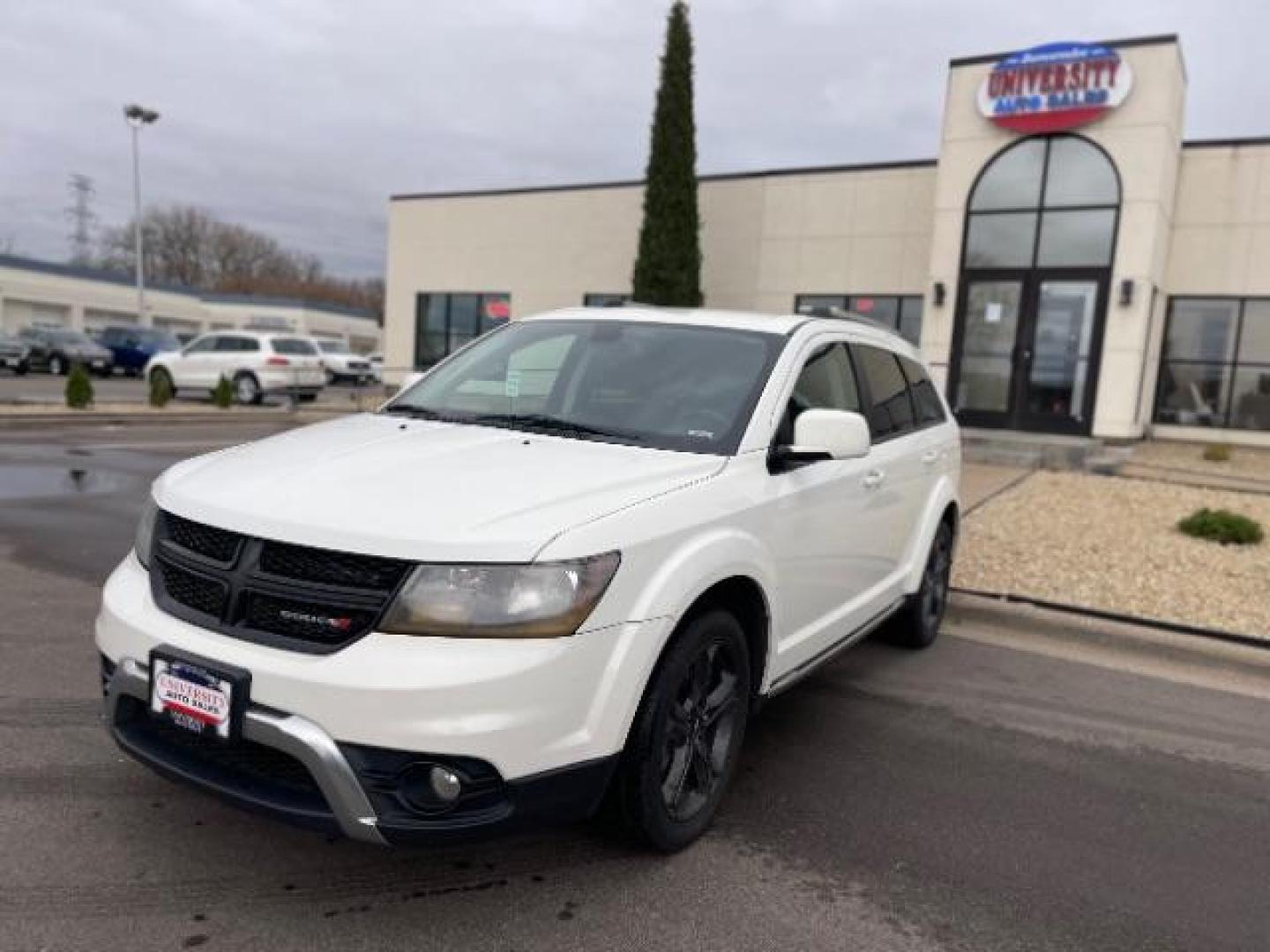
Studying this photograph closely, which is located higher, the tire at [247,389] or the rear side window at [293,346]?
the rear side window at [293,346]

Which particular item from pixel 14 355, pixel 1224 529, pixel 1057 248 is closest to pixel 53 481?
pixel 1224 529

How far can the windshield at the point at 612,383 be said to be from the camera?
361 cm

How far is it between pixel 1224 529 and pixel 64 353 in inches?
1300

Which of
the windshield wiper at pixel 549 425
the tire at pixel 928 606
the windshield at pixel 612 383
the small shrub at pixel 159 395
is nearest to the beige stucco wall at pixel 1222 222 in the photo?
the tire at pixel 928 606

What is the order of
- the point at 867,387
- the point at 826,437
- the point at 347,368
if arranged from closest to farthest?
1. the point at 826,437
2. the point at 867,387
3. the point at 347,368

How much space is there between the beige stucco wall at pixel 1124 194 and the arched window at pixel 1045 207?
0.21 m

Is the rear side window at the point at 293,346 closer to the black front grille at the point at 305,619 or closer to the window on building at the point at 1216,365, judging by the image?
Answer: the window on building at the point at 1216,365

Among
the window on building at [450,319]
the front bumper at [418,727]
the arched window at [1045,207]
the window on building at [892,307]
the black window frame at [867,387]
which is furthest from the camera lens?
the window on building at [450,319]

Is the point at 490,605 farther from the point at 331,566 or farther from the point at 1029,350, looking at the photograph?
the point at 1029,350

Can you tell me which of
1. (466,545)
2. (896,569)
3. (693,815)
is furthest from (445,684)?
(896,569)

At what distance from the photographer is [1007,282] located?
1714 cm

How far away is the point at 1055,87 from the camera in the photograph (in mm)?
16219

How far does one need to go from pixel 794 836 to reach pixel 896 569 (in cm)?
197

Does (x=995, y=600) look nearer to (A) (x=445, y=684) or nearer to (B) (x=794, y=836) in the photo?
(B) (x=794, y=836)
